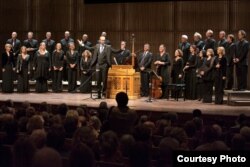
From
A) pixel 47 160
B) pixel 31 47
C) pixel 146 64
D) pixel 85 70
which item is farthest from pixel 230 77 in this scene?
pixel 47 160

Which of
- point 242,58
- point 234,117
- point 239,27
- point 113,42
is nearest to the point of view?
point 234,117

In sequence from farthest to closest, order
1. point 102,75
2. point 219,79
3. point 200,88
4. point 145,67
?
point 145,67
point 102,75
point 200,88
point 219,79

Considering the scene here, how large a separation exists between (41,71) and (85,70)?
142 cm

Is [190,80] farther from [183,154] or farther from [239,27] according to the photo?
[183,154]

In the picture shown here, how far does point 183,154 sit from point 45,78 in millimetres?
12207

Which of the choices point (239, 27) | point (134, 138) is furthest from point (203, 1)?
point (134, 138)

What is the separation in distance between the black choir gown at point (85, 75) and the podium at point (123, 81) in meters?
1.83

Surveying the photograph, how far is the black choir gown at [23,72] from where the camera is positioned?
15.6m

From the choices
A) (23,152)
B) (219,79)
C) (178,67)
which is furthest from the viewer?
(178,67)

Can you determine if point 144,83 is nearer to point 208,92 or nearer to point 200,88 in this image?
point 200,88

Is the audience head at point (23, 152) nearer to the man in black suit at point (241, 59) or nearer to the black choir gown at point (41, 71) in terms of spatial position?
the man in black suit at point (241, 59)

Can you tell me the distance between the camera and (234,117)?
973 centimetres

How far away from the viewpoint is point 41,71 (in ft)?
51.4

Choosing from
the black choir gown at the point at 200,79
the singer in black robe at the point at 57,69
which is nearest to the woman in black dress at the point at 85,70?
the singer in black robe at the point at 57,69
